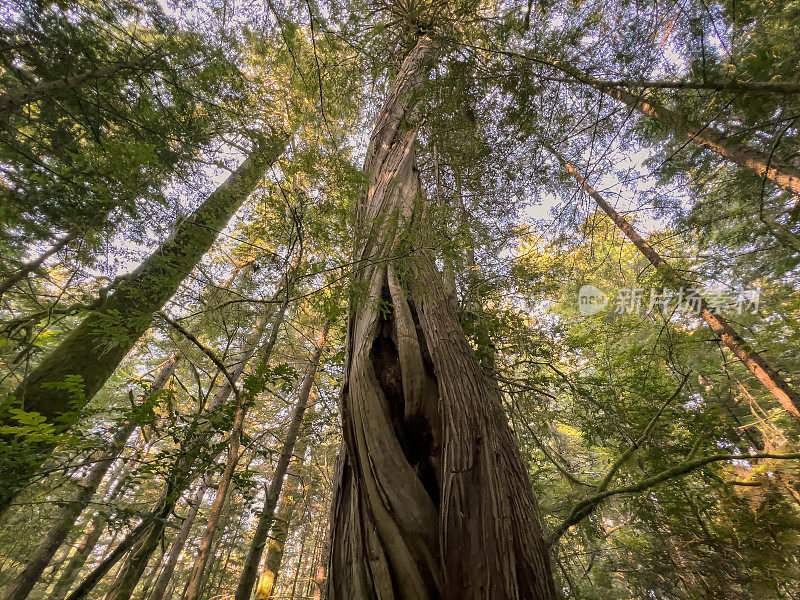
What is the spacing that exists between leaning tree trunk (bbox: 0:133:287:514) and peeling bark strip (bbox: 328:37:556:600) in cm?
130

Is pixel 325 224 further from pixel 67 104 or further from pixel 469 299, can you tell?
pixel 67 104

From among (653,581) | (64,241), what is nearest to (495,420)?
(64,241)

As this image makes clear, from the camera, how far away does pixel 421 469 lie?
162 cm

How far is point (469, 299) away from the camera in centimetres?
308

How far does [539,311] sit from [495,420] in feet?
10.2

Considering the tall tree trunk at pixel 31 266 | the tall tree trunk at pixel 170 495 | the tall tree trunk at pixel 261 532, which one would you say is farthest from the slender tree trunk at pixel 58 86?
the tall tree trunk at pixel 261 532

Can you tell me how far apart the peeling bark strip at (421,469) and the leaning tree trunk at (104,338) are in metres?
1.30
